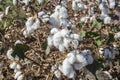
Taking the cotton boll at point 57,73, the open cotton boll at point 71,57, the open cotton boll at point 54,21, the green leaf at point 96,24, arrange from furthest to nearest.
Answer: the green leaf at point 96,24 < the cotton boll at point 57,73 < the open cotton boll at point 54,21 < the open cotton boll at point 71,57

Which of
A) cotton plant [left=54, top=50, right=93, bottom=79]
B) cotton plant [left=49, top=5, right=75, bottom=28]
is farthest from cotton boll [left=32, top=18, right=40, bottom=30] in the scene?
cotton plant [left=54, top=50, right=93, bottom=79]

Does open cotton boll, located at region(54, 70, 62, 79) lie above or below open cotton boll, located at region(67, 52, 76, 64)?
below

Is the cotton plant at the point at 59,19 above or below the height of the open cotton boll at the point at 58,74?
above

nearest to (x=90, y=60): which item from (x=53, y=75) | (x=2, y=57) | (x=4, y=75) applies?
(x=53, y=75)

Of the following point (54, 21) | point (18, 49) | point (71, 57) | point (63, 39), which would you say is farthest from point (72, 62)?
point (18, 49)

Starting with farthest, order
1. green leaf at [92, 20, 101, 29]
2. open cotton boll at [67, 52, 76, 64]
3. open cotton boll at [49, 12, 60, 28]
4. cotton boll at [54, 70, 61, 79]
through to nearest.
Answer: green leaf at [92, 20, 101, 29], cotton boll at [54, 70, 61, 79], open cotton boll at [49, 12, 60, 28], open cotton boll at [67, 52, 76, 64]

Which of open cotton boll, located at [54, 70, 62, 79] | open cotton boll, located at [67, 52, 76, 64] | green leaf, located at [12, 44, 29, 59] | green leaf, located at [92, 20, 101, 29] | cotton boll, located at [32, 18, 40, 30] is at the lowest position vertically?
green leaf, located at [92, 20, 101, 29]

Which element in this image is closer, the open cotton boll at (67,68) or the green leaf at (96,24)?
the open cotton boll at (67,68)

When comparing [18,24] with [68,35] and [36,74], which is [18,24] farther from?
[68,35]

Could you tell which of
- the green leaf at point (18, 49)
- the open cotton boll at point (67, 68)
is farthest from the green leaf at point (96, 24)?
the open cotton boll at point (67, 68)

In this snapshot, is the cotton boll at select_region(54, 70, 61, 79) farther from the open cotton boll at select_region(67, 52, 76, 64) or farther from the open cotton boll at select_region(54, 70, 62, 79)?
the open cotton boll at select_region(67, 52, 76, 64)

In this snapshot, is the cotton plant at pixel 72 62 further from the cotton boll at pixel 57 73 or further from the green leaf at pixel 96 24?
the green leaf at pixel 96 24
